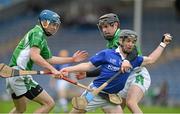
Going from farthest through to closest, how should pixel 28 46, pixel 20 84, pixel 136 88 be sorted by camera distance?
pixel 136 88, pixel 20 84, pixel 28 46

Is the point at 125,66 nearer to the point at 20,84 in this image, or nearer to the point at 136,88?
the point at 136,88

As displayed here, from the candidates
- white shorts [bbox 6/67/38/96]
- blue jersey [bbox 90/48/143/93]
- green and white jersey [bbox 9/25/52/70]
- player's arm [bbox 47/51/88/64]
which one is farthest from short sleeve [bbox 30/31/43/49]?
blue jersey [bbox 90/48/143/93]

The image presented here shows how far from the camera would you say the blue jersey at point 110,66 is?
1208 cm

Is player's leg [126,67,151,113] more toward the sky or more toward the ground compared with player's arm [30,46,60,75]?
more toward the ground

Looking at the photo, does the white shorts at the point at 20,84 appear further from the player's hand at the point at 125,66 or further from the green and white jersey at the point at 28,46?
the player's hand at the point at 125,66

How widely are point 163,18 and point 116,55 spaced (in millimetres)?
19721

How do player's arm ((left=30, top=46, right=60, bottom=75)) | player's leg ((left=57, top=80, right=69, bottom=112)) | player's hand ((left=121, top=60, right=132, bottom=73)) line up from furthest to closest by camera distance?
player's leg ((left=57, top=80, right=69, bottom=112)), player's arm ((left=30, top=46, right=60, bottom=75)), player's hand ((left=121, top=60, right=132, bottom=73))

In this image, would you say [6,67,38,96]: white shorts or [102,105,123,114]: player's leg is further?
[6,67,38,96]: white shorts

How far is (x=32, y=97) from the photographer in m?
12.8

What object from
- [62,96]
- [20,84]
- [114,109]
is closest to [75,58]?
[20,84]

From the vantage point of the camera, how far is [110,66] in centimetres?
1213

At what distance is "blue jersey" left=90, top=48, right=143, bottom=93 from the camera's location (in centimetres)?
1208

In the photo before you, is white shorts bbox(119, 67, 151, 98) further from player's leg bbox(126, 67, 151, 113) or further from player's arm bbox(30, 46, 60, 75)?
player's arm bbox(30, 46, 60, 75)

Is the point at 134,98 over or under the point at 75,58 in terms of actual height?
under
